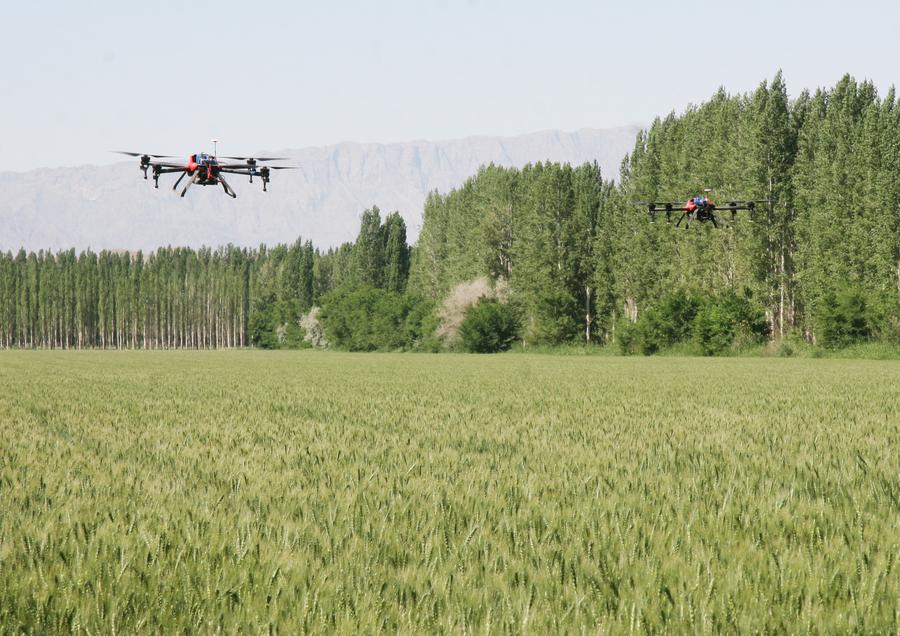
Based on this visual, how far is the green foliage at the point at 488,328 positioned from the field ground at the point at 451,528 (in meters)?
71.8

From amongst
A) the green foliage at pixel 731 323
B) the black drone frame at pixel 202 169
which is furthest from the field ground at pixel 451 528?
the green foliage at pixel 731 323

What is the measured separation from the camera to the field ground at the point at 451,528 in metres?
3.99

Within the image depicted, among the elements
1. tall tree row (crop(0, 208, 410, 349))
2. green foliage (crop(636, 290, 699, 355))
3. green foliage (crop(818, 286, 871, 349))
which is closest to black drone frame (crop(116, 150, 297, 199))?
green foliage (crop(818, 286, 871, 349))

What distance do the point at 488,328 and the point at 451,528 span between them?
262 feet

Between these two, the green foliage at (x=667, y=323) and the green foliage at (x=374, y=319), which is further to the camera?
the green foliage at (x=374, y=319)

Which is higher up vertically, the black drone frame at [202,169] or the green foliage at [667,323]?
the black drone frame at [202,169]

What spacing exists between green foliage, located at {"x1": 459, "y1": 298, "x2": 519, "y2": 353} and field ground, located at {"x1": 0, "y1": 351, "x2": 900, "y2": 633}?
236 ft

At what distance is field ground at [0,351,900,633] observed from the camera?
3.99 meters

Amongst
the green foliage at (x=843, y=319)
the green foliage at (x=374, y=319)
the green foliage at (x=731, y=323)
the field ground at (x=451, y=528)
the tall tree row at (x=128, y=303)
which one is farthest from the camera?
the tall tree row at (x=128, y=303)

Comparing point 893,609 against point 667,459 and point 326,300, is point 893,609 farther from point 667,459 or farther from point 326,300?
point 326,300

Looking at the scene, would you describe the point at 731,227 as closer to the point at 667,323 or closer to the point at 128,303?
the point at 667,323

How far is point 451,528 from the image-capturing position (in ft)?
19.1

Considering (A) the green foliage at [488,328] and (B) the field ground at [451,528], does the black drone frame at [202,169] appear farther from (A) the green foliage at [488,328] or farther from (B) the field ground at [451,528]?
(A) the green foliage at [488,328]

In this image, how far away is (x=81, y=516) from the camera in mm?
6195
